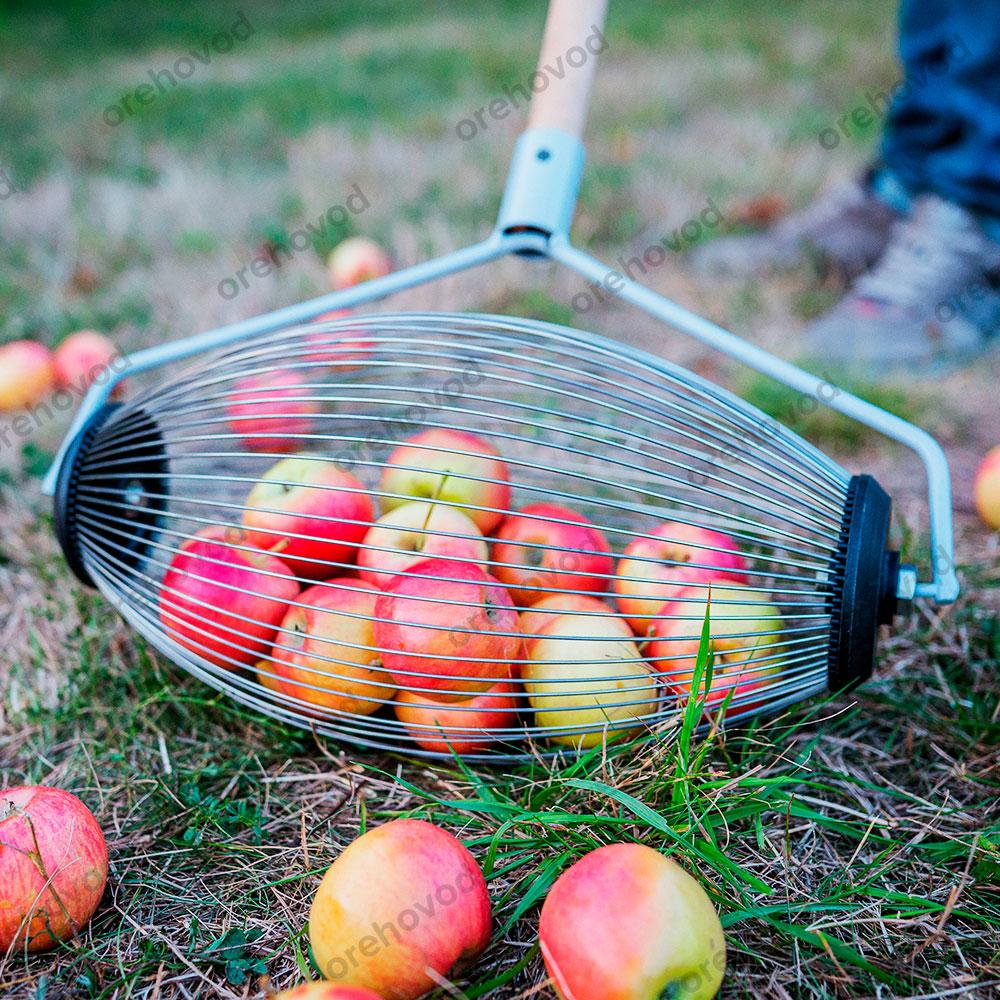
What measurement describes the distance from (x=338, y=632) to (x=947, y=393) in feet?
6.67

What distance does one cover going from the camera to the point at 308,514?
1.51 metres

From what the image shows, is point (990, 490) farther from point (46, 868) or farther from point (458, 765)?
point (46, 868)

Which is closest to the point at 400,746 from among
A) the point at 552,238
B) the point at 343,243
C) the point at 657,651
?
the point at 657,651

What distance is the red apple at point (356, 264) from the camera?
128 inches

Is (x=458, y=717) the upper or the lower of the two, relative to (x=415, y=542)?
lower

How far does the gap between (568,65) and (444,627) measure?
103cm

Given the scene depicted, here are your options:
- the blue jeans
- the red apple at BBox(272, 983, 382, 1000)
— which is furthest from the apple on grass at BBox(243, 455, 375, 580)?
the blue jeans

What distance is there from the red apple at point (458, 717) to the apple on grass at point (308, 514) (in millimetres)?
296

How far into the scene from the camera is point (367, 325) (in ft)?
5.15

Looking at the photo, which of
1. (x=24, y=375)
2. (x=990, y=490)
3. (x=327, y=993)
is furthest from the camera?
(x=24, y=375)

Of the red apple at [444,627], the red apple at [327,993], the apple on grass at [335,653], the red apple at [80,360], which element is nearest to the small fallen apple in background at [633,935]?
the red apple at [327,993]

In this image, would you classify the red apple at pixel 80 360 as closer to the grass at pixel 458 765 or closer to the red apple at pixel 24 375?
the red apple at pixel 24 375

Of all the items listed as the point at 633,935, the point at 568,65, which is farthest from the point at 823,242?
the point at 633,935

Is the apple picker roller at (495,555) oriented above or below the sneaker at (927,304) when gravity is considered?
below
